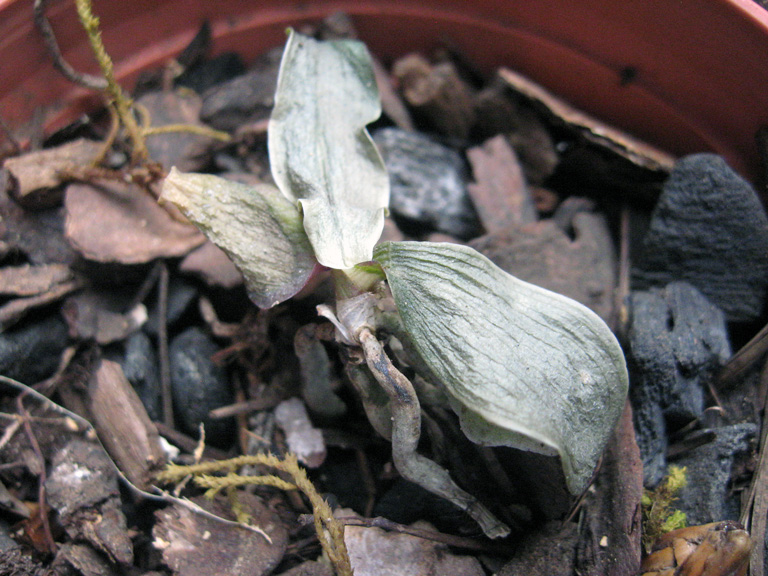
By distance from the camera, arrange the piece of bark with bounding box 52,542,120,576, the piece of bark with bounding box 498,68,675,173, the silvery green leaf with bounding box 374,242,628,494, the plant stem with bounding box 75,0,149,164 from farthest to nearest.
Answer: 1. the piece of bark with bounding box 498,68,675,173
2. the plant stem with bounding box 75,0,149,164
3. the piece of bark with bounding box 52,542,120,576
4. the silvery green leaf with bounding box 374,242,628,494

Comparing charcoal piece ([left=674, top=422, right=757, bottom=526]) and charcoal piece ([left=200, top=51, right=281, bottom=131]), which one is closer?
charcoal piece ([left=674, top=422, right=757, bottom=526])

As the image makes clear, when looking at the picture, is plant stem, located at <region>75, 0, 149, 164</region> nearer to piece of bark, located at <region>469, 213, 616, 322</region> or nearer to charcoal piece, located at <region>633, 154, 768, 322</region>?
piece of bark, located at <region>469, 213, 616, 322</region>

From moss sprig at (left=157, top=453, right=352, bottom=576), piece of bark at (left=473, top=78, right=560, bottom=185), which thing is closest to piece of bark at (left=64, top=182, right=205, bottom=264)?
moss sprig at (left=157, top=453, right=352, bottom=576)

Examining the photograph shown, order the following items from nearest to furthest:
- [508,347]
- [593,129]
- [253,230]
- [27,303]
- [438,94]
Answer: [508,347] < [253,230] < [27,303] < [593,129] < [438,94]

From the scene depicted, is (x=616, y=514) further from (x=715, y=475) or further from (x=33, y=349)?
(x=33, y=349)

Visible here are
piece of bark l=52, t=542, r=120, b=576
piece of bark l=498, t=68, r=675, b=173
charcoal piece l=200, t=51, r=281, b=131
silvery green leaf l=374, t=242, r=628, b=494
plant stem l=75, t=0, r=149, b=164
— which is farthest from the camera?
charcoal piece l=200, t=51, r=281, b=131

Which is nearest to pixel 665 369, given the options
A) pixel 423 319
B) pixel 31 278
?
pixel 423 319

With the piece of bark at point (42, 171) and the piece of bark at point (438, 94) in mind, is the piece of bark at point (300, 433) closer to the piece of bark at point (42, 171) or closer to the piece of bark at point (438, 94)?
the piece of bark at point (42, 171)
